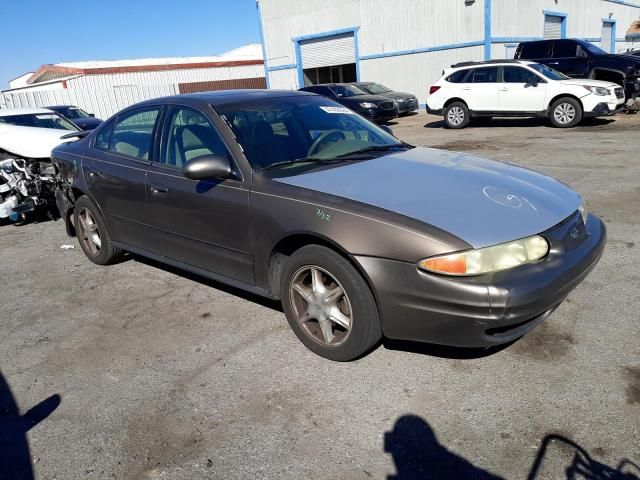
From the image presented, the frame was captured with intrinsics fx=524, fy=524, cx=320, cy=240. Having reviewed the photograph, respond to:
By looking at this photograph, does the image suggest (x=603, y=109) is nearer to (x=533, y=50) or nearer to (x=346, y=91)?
(x=533, y=50)

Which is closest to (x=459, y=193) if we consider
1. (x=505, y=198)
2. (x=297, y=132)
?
(x=505, y=198)

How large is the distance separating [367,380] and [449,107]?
13.3 metres

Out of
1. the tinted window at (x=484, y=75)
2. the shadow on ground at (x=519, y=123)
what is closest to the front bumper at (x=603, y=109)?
the shadow on ground at (x=519, y=123)

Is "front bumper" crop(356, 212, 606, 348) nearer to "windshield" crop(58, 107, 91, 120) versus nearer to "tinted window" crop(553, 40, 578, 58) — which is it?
"tinted window" crop(553, 40, 578, 58)

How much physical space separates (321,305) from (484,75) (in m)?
12.7

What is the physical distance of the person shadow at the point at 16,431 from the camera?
8.18 ft

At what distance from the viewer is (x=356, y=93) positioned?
17.8 metres

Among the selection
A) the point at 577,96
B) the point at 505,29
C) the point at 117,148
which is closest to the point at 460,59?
the point at 505,29

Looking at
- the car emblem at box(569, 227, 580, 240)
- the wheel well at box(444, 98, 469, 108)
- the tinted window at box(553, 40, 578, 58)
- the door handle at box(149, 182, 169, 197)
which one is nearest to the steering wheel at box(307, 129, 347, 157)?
the door handle at box(149, 182, 169, 197)

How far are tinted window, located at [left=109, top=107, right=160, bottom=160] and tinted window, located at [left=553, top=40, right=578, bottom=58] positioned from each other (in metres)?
14.8

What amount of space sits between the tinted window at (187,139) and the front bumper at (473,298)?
5.05ft

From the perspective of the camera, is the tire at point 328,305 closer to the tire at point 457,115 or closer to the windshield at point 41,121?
the windshield at point 41,121

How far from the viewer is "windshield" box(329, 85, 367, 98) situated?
57.6 ft

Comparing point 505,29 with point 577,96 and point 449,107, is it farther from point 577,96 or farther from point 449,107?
point 577,96
